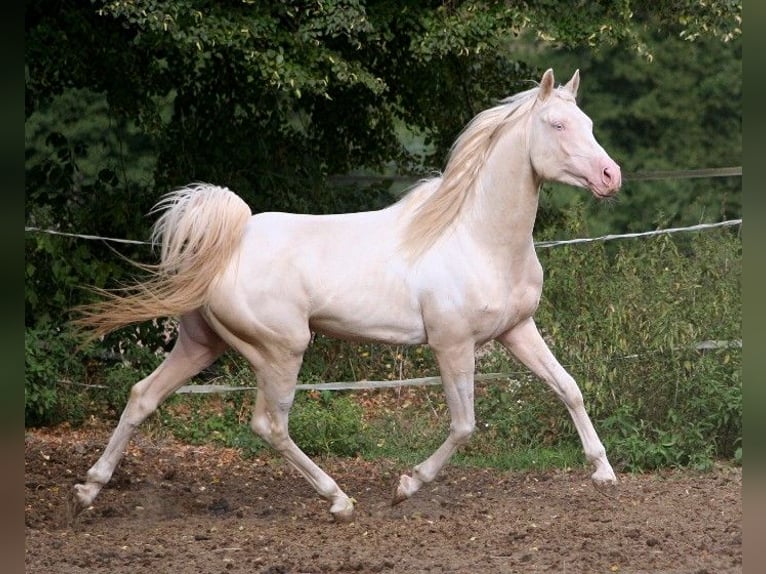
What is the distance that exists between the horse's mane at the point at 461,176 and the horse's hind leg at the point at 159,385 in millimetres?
1076

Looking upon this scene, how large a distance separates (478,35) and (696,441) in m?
2.79

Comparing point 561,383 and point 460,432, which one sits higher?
point 561,383

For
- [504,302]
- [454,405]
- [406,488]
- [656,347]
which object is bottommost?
[406,488]

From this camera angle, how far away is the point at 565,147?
5.24 meters

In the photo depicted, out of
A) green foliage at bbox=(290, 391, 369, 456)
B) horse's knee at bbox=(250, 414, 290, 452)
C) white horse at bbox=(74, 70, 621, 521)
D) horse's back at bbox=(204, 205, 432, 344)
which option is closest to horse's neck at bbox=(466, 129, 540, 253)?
white horse at bbox=(74, 70, 621, 521)

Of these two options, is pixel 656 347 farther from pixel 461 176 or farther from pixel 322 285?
pixel 322 285

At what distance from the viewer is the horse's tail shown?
5.30 m

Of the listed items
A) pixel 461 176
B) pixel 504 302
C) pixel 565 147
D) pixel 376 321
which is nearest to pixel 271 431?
pixel 376 321

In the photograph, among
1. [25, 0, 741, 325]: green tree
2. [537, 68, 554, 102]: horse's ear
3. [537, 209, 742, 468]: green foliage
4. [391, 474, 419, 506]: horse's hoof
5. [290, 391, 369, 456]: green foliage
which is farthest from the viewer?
[290, 391, 369, 456]: green foliage

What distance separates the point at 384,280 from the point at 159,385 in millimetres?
1192

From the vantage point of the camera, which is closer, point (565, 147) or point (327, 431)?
point (565, 147)

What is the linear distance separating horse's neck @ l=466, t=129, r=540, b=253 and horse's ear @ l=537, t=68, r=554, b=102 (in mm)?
188

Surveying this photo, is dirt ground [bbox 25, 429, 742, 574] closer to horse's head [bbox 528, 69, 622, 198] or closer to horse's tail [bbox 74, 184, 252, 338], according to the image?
horse's tail [bbox 74, 184, 252, 338]

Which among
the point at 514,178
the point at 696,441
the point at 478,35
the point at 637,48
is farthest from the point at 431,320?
the point at 637,48
